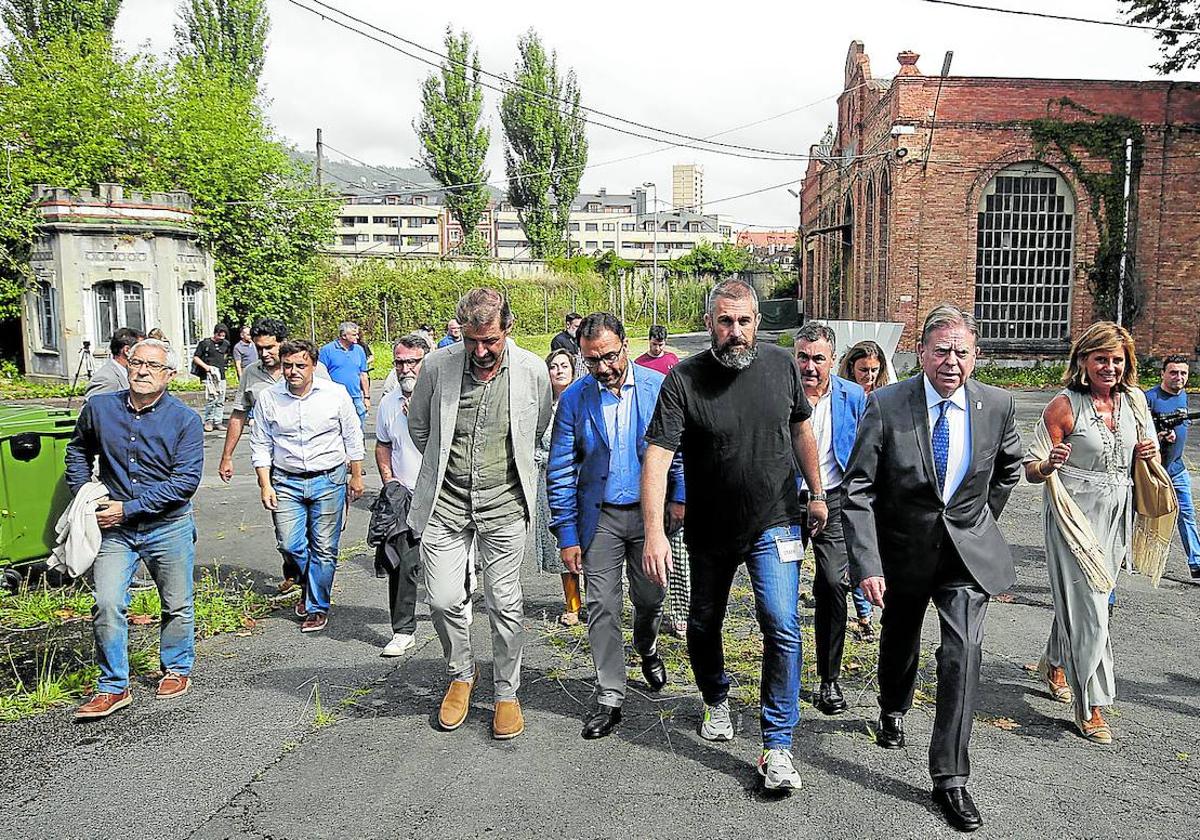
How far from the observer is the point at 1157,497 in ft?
17.4

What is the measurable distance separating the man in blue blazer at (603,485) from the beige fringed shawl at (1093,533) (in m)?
1.98

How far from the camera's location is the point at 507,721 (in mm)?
4902

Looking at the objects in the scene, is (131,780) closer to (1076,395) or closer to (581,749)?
(581,749)

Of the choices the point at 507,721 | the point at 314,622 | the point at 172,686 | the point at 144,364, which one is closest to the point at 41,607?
the point at 314,622

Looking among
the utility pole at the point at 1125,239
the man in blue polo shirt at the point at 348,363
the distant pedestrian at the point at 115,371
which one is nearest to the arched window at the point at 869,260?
the utility pole at the point at 1125,239

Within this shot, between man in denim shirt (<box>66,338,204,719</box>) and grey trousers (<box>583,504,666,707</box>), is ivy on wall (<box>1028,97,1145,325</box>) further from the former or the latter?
man in denim shirt (<box>66,338,204,719</box>)

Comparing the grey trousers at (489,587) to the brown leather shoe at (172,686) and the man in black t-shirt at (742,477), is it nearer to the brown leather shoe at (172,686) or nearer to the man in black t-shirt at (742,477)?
the man in black t-shirt at (742,477)

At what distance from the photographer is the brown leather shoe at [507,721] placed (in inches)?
192

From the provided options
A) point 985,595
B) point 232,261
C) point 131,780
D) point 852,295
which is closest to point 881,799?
point 985,595

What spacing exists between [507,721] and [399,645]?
5.04 feet

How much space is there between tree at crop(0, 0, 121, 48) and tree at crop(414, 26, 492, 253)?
58.5 feet

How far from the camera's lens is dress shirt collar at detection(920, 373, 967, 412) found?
169 inches

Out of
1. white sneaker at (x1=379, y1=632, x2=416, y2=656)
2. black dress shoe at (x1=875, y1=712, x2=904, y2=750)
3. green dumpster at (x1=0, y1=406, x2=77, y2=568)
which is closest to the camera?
black dress shoe at (x1=875, y1=712, x2=904, y2=750)

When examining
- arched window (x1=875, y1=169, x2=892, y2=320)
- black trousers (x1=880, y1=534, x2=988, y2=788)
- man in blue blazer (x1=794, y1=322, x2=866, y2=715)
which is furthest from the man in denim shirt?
arched window (x1=875, y1=169, x2=892, y2=320)
